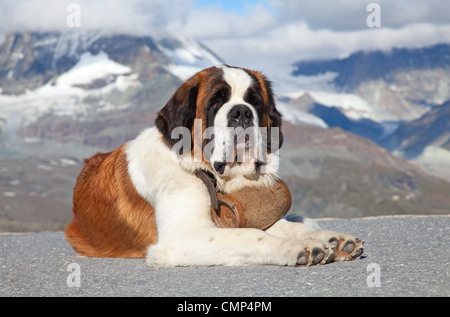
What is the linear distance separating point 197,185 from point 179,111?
2.64 ft

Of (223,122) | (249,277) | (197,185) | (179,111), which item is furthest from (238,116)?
(249,277)

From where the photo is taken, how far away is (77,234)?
684 centimetres

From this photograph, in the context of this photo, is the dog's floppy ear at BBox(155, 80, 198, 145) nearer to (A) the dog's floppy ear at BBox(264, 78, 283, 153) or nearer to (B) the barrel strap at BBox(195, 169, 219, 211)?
(B) the barrel strap at BBox(195, 169, 219, 211)

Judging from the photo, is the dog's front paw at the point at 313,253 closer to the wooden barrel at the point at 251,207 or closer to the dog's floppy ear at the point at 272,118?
the wooden barrel at the point at 251,207

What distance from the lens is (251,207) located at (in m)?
5.87

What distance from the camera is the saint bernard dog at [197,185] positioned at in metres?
5.34

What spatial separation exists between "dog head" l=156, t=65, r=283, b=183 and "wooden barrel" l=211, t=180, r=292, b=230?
233 mm

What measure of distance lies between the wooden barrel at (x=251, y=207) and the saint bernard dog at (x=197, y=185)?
11 centimetres

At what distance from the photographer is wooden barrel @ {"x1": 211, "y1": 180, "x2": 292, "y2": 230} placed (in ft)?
19.0

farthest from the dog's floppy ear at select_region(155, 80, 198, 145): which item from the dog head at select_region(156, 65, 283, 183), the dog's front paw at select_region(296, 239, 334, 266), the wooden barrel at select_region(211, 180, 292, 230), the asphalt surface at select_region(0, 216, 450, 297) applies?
the dog's front paw at select_region(296, 239, 334, 266)

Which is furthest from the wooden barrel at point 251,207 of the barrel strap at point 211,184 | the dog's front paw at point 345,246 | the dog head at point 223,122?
the dog's front paw at point 345,246

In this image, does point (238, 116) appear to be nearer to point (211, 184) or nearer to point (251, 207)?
point (211, 184)
